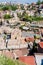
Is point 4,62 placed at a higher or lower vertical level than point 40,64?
higher

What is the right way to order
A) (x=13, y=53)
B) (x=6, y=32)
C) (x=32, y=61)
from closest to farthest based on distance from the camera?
1. (x=32, y=61)
2. (x=13, y=53)
3. (x=6, y=32)

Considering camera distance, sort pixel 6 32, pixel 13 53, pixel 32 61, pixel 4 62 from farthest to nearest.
Answer: 1. pixel 6 32
2. pixel 13 53
3. pixel 32 61
4. pixel 4 62

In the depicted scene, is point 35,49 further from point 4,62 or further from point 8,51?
point 4,62

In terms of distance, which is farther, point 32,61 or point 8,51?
point 8,51

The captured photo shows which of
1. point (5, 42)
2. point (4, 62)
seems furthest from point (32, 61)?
point (4, 62)

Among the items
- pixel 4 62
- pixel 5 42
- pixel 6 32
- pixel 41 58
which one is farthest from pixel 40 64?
pixel 6 32

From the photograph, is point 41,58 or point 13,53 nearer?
point 41,58

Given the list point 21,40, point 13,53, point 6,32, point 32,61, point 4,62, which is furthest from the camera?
point 6,32

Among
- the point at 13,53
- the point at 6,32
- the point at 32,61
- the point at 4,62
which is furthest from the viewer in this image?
the point at 6,32

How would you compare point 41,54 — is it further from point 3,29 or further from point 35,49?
point 3,29
